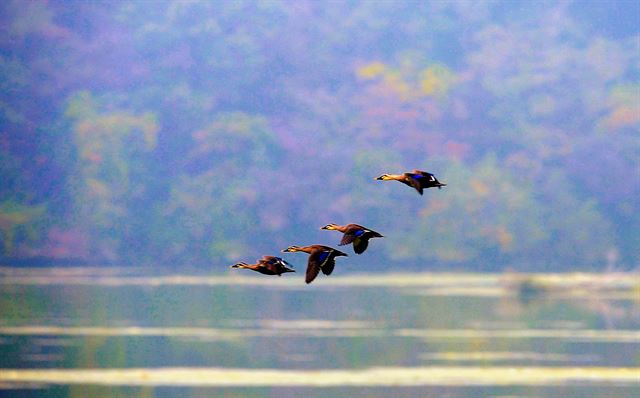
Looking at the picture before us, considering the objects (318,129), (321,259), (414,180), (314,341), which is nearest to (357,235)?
(321,259)

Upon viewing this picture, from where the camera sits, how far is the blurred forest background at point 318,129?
297ft

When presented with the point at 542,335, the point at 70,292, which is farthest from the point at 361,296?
the point at 542,335

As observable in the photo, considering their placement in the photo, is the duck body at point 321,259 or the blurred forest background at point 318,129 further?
the blurred forest background at point 318,129

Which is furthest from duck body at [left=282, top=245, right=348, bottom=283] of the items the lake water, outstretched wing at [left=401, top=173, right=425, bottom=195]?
the lake water

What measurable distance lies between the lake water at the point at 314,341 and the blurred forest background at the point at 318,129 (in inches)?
710

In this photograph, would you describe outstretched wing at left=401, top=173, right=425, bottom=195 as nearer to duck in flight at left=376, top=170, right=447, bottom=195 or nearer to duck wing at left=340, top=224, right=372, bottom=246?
duck in flight at left=376, top=170, right=447, bottom=195

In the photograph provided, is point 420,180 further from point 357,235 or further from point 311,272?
point 311,272

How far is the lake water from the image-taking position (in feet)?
103

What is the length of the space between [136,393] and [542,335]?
17.0 meters

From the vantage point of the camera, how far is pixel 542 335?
43.5 metres

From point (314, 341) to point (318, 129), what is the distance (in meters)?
61.1

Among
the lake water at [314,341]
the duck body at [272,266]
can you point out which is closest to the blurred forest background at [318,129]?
the lake water at [314,341]

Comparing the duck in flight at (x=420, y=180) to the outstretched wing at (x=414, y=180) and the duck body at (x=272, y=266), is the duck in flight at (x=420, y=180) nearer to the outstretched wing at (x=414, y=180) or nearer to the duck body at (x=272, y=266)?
the outstretched wing at (x=414, y=180)

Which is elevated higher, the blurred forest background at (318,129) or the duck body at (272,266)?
the blurred forest background at (318,129)
